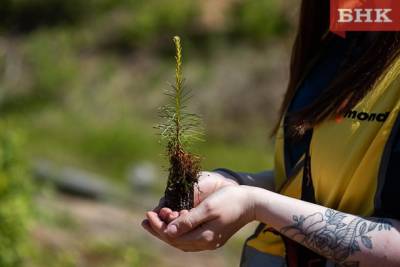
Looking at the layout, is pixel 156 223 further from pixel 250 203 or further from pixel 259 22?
pixel 259 22

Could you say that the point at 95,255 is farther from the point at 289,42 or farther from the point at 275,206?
the point at 275,206

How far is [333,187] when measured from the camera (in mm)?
2025

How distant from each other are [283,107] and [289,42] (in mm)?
369

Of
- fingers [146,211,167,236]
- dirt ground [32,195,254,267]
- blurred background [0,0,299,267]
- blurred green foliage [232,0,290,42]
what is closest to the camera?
fingers [146,211,167,236]

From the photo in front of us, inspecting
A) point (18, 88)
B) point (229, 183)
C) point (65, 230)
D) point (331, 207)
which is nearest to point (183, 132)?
point (229, 183)

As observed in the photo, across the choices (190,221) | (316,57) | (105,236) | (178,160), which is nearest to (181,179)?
(178,160)

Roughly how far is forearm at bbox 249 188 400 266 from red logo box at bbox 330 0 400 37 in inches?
15.8

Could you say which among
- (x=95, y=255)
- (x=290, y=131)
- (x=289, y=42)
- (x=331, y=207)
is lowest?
(x=95, y=255)

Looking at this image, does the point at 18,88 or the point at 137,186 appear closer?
the point at 137,186

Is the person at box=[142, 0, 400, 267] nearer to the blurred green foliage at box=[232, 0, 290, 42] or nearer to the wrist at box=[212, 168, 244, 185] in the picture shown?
the wrist at box=[212, 168, 244, 185]

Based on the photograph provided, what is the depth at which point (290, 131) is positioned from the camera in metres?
2.19

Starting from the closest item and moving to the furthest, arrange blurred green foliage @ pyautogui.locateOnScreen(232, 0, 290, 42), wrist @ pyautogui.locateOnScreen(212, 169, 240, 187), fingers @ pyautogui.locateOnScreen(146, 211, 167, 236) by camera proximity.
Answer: fingers @ pyautogui.locateOnScreen(146, 211, 167, 236) < wrist @ pyautogui.locateOnScreen(212, 169, 240, 187) < blurred green foliage @ pyautogui.locateOnScreen(232, 0, 290, 42)

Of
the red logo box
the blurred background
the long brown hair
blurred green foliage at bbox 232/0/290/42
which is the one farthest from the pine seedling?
blurred green foliage at bbox 232/0/290/42

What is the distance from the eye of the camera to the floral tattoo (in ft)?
6.22
